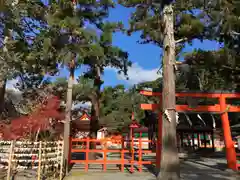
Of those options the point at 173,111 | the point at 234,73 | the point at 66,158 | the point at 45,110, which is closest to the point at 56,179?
the point at 66,158

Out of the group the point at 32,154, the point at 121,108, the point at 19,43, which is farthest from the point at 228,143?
the point at 121,108

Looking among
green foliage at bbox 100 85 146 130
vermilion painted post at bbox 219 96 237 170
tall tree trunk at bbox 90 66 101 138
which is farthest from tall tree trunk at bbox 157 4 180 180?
green foliage at bbox 100 85 146 130

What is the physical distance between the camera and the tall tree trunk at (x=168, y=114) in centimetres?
553

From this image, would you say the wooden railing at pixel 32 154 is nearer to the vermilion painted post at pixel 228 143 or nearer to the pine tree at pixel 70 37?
the pine tree at pixel 70 37

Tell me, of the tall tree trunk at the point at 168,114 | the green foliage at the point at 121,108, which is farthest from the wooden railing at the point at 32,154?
the green foliage at the point at 121,108

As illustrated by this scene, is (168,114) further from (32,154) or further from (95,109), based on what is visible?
(95,109)

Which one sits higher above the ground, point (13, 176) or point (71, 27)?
point (71, 27)

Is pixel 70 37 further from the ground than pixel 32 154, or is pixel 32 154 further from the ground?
pixel 70 37

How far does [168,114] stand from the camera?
5781 millimetres

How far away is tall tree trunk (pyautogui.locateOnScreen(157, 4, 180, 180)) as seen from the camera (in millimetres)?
5531

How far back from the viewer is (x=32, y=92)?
44.7 feet

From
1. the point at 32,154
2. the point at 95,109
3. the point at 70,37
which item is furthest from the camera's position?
the point at 95,109

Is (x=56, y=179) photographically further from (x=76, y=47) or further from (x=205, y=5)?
(x=205, y=5)

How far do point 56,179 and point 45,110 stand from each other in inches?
103
